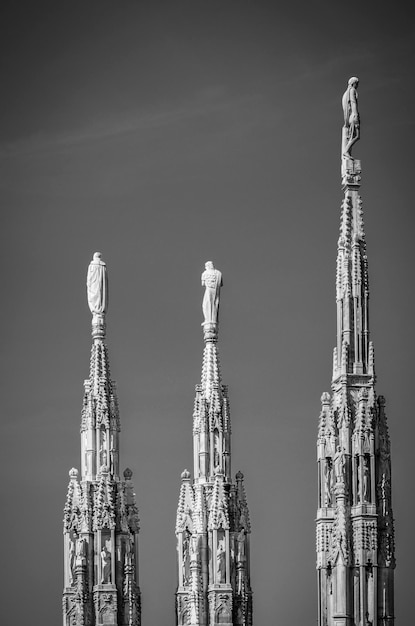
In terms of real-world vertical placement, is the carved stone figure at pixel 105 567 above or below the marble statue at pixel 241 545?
below

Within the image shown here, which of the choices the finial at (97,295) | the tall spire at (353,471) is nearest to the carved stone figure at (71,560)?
the finial at (97,295)

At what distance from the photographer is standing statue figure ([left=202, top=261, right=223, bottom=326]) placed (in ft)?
238

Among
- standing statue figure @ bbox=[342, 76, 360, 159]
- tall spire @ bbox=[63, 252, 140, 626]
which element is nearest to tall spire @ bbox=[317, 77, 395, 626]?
standing statue figure @ bbox=[342, 76, 360, 159]

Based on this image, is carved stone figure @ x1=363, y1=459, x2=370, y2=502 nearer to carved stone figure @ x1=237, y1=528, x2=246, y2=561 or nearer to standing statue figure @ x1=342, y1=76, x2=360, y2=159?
carved stone figure @ x1=237, y1=528, x2=246, y2=561

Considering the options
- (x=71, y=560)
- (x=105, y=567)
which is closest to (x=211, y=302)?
(x=105, y=567)

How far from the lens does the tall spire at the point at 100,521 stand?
2768 inches

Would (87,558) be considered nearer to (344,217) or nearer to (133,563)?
(133,563)

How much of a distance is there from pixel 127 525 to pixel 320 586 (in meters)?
7.13

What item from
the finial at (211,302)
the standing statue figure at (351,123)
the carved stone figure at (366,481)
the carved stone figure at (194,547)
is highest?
the standing statue figure at (351,123)

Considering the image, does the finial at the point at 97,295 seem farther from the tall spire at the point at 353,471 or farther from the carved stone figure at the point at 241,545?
the tall spire at the point at 353,471

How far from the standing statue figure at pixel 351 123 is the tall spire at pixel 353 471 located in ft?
2.57

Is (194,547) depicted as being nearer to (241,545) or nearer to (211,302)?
(241,545)

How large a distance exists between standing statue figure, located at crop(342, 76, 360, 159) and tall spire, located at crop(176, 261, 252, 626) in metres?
7.30

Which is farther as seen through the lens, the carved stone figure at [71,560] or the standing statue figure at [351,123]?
the carved stone figure at [71,560]
